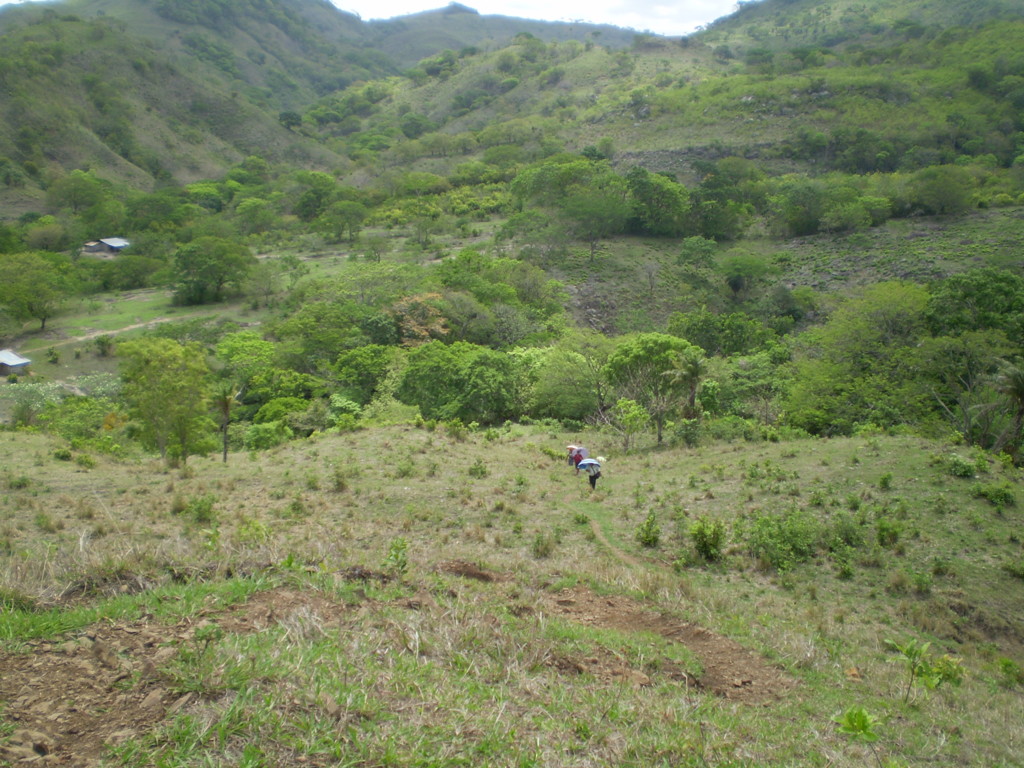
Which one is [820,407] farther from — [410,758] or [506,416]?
[410,758]

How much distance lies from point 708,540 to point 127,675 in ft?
31.8

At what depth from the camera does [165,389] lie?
67.9 ft

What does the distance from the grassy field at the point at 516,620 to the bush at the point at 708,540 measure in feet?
0.42

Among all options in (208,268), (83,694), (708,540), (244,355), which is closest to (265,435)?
(244,355)

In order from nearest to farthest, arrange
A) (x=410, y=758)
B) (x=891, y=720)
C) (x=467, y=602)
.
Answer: (x=410, y=758) → (x=891, y=720) → (x=467, y=602)

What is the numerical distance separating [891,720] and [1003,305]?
88.4ft

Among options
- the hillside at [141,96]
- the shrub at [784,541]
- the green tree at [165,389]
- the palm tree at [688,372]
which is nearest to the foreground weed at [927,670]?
the shrub at [784,541]

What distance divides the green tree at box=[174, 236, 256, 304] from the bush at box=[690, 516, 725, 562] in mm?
49920

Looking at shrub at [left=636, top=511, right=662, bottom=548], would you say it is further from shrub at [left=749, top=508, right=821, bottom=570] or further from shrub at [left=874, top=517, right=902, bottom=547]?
shrub at [left=874, top=517, right=902, bottom=547]

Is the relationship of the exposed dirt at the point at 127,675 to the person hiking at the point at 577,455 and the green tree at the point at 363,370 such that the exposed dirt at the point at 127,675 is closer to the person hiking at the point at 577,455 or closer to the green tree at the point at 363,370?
the person hiking at the point at 577,455

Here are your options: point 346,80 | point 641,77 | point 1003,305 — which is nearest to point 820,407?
point 1003,305

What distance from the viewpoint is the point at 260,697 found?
4211 millimetres

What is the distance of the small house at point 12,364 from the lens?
121 feet

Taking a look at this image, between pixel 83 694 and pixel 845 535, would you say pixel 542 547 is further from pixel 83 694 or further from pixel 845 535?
pixel 83 694
